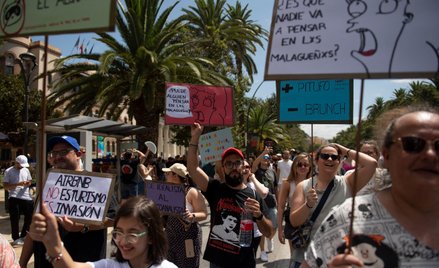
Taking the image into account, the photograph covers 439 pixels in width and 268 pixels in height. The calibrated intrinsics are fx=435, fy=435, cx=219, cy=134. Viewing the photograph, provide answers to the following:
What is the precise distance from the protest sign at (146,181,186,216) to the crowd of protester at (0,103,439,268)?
12 cm

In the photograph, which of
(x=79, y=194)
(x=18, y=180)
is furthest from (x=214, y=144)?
(x=18, y=180)

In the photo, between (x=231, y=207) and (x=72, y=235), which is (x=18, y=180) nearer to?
(x=72, y=235)

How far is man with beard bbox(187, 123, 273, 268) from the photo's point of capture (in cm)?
386

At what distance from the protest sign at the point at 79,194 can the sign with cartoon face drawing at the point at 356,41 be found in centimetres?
182

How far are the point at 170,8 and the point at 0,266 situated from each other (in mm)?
15692

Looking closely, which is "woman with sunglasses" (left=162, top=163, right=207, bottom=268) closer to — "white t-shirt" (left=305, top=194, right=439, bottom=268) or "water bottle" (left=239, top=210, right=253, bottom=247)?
"water bottle" (left=239, top=210, right=253, bottom=247)

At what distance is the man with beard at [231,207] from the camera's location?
386 cm

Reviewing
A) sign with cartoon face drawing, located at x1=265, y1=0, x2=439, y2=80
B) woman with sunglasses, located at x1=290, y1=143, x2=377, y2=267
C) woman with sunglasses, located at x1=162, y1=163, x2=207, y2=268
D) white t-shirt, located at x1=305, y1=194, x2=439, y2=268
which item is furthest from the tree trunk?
white t-shirt, located at x1=305, y1=194, x2=439, y2=268

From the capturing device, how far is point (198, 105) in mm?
5539

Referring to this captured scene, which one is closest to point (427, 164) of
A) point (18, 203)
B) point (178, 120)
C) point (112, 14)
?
point (112, 14)

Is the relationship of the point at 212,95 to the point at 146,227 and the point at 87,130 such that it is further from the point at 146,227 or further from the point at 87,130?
the point at 87,130

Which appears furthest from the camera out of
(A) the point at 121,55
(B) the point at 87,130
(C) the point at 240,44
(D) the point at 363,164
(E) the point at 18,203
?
(C) the point at 240,44

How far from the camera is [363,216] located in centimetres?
175

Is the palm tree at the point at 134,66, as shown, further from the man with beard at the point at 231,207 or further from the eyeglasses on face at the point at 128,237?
the eyeglasses on face at the point at 128,237
